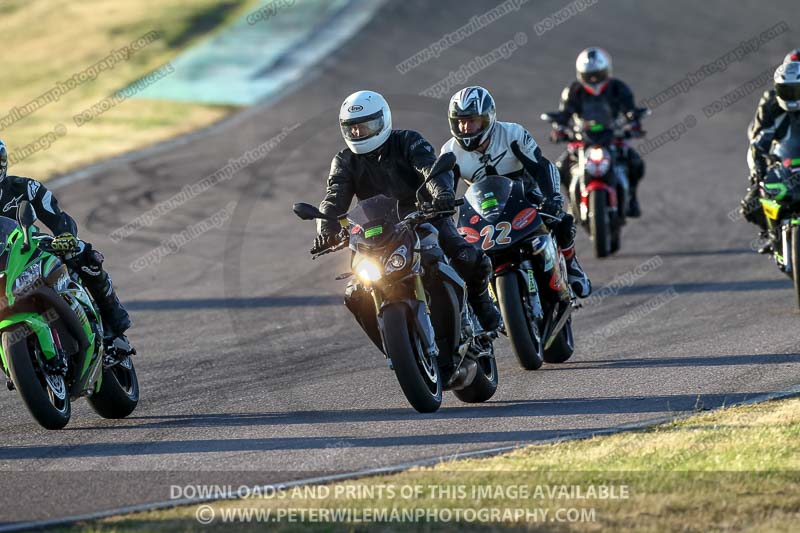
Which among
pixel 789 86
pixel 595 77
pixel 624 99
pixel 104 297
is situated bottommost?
pixel 624 99

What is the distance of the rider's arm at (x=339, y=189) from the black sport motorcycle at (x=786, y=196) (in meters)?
4.14

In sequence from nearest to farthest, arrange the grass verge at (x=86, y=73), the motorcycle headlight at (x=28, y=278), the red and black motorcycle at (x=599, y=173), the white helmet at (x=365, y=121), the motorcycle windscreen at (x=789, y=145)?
the motorcycle headlight at (x=28, y=278) < the white helmet at (x=365, y=121) < the motorcycle windscreen at (x=789, y=145) < the red and black motorcycle at (x=599, y=173) < the grass verge at (x=86, y=73)

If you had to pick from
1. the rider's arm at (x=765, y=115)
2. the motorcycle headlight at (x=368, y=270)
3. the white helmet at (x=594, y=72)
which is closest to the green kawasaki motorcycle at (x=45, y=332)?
the motorcycle headlight at (x=368, y=270)

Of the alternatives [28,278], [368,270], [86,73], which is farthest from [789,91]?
[86,73]

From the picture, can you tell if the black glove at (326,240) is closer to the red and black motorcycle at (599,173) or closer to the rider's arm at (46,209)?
the rider's arm at (46,209)

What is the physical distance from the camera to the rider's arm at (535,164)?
9555 millimetres

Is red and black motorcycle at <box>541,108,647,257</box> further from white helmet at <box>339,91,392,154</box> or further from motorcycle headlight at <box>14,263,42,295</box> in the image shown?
motorcycle headlight at <box>14,263,42,295</box>

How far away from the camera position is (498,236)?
29.9 feet

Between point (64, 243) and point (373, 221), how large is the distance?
2.08 m

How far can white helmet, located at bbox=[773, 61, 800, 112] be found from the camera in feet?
36.4

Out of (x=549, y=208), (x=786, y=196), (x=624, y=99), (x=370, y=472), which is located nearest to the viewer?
(x=370, y=472)

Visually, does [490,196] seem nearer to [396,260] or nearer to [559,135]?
[396,260]

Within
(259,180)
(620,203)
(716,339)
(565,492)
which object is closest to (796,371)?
(716,339)

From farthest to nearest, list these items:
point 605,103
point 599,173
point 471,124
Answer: point 605,103 → point 599,173 → point 471,124
